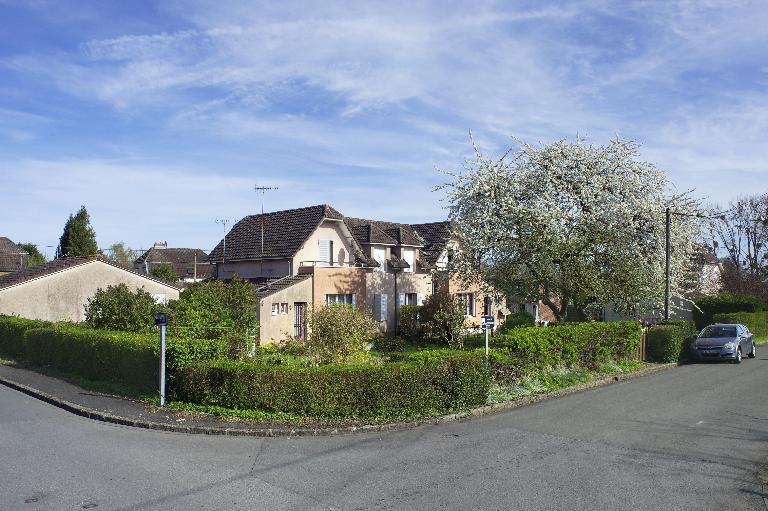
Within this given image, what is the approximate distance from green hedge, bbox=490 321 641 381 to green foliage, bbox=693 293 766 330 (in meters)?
23.0

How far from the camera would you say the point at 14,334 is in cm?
2300

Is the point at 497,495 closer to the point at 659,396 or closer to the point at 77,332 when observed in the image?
the point at 659,396

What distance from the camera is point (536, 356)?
17453 millimetres

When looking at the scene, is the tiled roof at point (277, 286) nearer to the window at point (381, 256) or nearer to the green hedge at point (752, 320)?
the window at point (381, 256)

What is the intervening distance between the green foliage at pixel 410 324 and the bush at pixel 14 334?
53.9 ft

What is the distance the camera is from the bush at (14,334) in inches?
883

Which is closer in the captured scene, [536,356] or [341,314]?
[536,356]

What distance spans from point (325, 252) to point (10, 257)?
1610 inches

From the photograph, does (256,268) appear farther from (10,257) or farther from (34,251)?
(34,251)

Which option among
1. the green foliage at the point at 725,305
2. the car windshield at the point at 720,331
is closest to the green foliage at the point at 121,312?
the car windshield at the point at 720,331

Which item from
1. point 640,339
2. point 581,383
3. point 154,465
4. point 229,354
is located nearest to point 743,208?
point 640,339

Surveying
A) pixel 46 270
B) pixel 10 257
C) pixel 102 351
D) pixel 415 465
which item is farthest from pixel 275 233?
pixel 10 257

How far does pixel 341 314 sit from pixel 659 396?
8.96 meters

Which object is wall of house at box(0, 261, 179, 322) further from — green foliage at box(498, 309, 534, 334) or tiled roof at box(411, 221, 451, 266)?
green foliage at box(498, 309, 534, 334)
